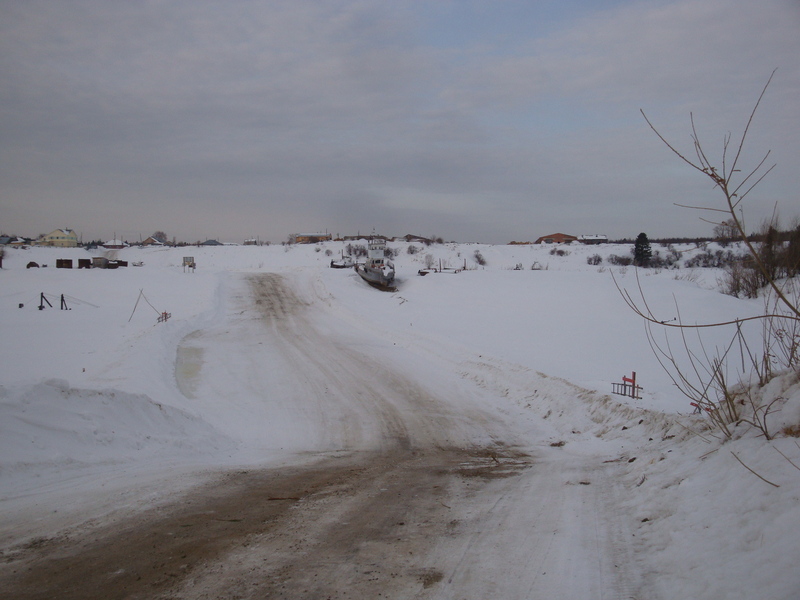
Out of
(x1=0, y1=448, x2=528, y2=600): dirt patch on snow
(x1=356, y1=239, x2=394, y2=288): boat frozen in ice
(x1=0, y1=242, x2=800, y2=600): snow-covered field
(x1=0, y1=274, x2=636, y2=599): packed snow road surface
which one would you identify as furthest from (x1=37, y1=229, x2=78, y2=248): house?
(x1=0, y1=448, x2=528, y2=600): dirt patch on snow

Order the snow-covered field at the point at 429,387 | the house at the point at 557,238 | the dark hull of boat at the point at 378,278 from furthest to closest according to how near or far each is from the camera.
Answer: the house at the point at 557,238, the dark hull of boat at the point at 378,278, the snow-covered field at the point at 429,387

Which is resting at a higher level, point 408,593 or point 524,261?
point 524,261

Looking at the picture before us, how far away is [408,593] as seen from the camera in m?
3.70

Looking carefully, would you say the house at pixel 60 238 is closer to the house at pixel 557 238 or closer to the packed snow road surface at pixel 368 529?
the house at pixel 557 238

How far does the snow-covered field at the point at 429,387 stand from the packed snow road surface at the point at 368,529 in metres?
0.29

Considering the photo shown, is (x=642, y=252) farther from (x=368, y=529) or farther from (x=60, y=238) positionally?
(x=60, y=238)

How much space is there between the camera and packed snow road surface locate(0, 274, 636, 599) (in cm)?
378

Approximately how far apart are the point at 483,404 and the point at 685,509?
27.4 ft

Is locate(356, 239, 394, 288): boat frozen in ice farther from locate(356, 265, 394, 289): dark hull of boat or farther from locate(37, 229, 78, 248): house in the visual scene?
locate(37, 229, 78, 248): house

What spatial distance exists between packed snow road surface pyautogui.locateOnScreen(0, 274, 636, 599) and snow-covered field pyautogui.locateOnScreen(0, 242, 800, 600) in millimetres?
285

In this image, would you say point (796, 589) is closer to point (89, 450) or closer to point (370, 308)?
point (89, 450)

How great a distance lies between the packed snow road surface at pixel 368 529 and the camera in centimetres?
378

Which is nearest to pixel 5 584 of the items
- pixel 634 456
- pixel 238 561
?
pixel 238 561

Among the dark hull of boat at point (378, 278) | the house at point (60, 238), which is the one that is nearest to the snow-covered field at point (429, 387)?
the dark hull of boat at point (378, 278)
